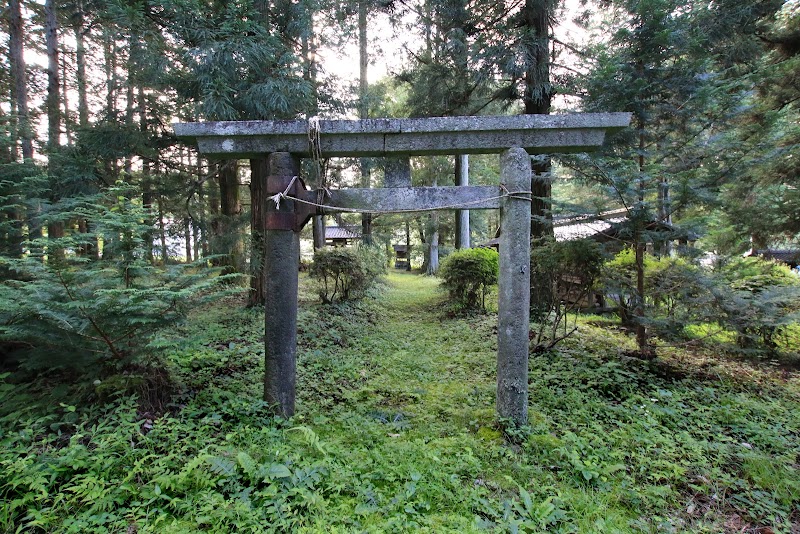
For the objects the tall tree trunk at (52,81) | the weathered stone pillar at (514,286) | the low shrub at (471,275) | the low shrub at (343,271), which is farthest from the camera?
the low shrub at (471,275)

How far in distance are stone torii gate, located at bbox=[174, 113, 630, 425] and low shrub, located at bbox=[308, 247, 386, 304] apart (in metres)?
5.11

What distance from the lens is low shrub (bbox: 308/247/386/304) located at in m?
8.49

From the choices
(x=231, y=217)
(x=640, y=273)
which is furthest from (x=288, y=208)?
(x=231, y=217)

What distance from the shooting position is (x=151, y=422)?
2777 millimetres

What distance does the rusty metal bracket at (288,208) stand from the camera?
3.25 metres

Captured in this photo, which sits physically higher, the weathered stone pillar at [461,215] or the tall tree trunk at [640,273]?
the weathered stone pillar at [461,215]

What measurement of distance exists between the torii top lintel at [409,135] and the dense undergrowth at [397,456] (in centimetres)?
184

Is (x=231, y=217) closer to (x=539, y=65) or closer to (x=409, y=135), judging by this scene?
(x=409, y=135)

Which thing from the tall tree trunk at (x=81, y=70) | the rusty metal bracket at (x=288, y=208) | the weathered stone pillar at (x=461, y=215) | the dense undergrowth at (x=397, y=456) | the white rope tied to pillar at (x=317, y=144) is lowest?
the dense undergrowth at (x=397, y=456)

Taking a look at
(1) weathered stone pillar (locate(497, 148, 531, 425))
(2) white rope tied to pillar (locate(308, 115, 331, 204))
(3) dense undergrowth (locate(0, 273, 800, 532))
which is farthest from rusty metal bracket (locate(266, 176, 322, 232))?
(1) weathered stone pillar (locate(497, 148, 531, 425))

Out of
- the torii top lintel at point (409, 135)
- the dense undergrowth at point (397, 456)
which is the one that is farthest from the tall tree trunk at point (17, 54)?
the dense undergrowth at point (397, 456)

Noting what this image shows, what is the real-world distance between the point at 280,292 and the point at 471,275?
6184 mm

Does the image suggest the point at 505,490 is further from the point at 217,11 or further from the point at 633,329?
the point at 217,11

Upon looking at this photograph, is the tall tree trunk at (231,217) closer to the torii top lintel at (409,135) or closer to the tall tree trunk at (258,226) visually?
the tall tree trunk at (258,226)
